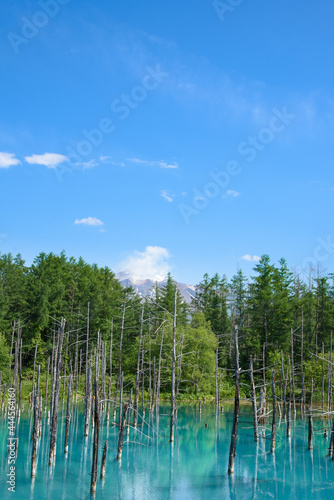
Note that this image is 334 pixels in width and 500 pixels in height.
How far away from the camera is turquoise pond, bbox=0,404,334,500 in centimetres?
1680

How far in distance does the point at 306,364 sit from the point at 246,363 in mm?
13346

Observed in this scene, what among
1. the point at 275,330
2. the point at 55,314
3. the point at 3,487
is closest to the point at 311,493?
the point at 3,487

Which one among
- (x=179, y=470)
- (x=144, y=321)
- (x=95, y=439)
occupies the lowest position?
(x=179, y=470)

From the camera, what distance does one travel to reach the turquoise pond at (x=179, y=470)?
16.8 meters

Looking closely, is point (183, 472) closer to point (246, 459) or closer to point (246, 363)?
point (246, 459)

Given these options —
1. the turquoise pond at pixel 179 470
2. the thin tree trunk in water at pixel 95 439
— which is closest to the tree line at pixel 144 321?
the turquoise pond at pixel 179 470

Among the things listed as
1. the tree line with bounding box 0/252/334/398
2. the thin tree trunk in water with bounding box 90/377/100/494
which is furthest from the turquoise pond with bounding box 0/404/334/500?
the tree line with bounding box 0/252/334/398

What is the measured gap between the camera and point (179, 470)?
2059 cm

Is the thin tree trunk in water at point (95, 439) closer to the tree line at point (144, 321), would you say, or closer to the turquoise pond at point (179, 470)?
the turquoise pond at point (179, 470)

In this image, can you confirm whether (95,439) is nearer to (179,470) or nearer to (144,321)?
(179,470)

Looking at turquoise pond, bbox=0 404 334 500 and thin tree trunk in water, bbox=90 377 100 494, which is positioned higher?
thin tree trunk in water, bbox=90 377 100 494

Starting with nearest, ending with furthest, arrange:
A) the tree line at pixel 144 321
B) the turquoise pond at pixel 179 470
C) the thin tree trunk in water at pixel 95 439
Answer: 1. the thin tree trunk in water at pixel 95 439
2. the turquoise pond at pixel 179 470
3. the tree line at pixel 144 321

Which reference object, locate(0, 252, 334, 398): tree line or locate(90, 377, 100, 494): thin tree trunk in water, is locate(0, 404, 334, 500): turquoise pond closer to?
locate(90, 377, 100, 494): thin tree trunk in water

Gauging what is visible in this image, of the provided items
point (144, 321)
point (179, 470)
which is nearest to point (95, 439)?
point (179, 470)
